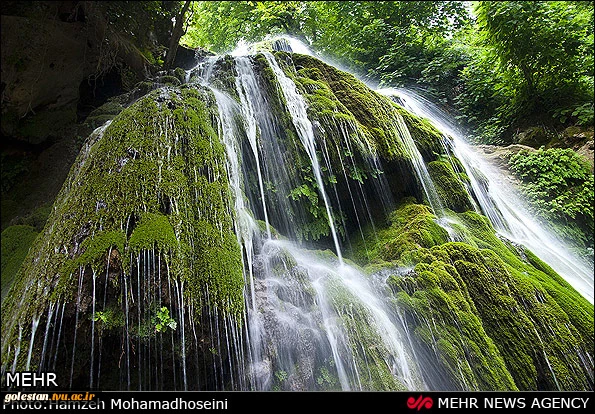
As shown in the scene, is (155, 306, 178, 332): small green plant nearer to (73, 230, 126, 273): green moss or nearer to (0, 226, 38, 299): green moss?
(73, 230, 126, 273): green moss

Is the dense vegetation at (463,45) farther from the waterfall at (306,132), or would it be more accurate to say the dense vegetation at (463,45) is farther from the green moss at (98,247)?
the green moss at (98,247)

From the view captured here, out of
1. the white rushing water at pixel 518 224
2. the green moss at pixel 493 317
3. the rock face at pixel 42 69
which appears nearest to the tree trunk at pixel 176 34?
the rock face at pixel 42 69

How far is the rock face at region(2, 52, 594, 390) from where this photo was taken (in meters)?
2.63

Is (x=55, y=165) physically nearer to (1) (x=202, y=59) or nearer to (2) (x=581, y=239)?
(1) (x=202, y=59)

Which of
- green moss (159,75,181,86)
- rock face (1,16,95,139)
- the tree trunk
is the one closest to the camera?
rock face (1,16,95,139)

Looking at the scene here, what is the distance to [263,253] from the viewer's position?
403 cm

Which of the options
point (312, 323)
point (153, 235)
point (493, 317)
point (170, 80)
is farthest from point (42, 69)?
point (493, 317)

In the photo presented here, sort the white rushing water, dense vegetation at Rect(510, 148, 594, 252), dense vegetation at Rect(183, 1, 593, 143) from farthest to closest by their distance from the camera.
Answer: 1. dense vegetation at Rect(183, 1, 593, 143)
2. dense vegetation at Rect(510, 148, 594, 252)
3. the white rushing water

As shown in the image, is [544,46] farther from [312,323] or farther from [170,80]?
[312,323]

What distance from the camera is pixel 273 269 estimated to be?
384cm
